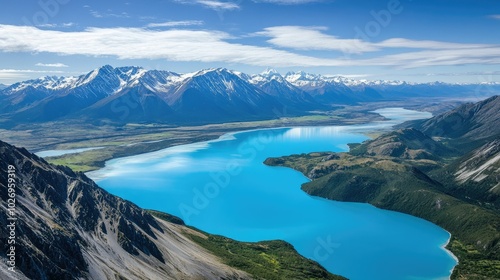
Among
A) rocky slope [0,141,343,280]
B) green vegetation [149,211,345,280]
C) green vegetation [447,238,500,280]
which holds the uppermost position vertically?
rocky slope [0,141,343,280]

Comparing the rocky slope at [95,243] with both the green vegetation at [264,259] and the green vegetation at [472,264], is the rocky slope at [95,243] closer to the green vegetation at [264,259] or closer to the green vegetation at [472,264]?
the green vegetation at [264,259]

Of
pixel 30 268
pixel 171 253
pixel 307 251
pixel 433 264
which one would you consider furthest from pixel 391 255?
pixel 30 268

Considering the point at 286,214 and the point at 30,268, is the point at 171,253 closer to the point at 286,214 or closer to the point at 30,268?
the point at 30,268

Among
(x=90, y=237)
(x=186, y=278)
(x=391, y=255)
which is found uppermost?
(x=90, y=237)

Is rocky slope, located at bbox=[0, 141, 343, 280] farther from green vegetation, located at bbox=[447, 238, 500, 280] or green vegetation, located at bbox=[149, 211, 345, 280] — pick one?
green vegetation, located at bbox=[447, 238, 500, 280]

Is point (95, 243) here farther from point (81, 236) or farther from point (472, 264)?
point (472, 264)

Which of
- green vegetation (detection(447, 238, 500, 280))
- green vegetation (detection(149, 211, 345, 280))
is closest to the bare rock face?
green vegetation (detection(149, 211, 345, 280))
